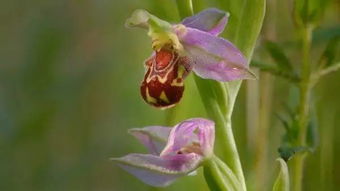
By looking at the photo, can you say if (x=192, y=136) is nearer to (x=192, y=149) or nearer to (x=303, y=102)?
(x=192, y=149)

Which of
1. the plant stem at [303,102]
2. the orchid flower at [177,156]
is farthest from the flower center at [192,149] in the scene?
the plant stem at [303,102]

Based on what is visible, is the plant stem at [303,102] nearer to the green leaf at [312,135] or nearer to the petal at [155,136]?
the green leaf at [312,135]

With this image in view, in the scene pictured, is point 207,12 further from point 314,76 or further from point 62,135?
point 62,135

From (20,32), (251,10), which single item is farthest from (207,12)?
(20,32)

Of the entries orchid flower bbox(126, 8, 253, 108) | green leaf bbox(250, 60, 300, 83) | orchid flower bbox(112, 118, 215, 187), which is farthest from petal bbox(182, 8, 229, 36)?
green leaf bbox(250, 60, 300, 83)

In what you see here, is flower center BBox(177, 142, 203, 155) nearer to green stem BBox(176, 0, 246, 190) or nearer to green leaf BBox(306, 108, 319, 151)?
green stem BBox(176, 0, 246, 190)

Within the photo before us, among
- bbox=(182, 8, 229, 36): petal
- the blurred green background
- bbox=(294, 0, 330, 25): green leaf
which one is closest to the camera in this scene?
bbox=(182, 8, 229, 36): petal
